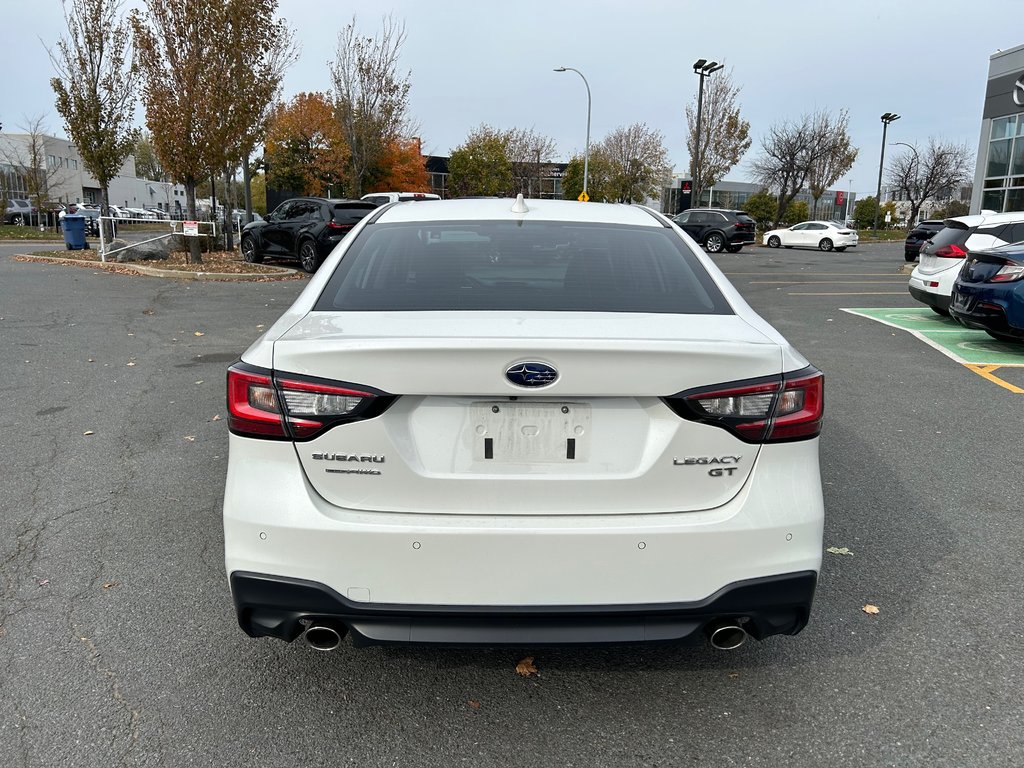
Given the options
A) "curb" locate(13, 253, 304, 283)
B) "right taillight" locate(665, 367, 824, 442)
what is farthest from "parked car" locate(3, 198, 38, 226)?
"right taillight" locate(665, 367, 824, 442)

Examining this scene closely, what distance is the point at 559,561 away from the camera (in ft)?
7.37

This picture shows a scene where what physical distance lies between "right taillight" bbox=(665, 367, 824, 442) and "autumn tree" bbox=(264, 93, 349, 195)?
138ft

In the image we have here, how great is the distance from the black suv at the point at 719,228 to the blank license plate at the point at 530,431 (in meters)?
29.4

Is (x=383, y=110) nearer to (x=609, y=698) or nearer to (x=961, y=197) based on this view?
(x=609, y=698)

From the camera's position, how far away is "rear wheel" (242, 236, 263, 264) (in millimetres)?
19695

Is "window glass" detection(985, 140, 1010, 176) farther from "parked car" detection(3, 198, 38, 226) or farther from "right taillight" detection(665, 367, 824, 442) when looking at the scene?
"parked car" detection(3, 198, 38, 226)

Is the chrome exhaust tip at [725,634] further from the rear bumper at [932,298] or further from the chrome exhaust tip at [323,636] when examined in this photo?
the rear bumper at [932,298]

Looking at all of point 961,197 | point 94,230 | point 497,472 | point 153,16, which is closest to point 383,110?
point 94,230

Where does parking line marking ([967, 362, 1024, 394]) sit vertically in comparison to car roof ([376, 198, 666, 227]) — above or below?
below

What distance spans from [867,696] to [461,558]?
1.54 meters

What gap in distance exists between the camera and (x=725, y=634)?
240 cm

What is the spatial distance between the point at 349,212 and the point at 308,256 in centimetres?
145

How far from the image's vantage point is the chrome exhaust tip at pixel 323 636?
2.34 m

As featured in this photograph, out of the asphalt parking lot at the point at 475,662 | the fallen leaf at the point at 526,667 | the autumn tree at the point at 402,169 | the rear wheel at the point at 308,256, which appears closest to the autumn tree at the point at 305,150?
the autumn tree at the point at 402,169
